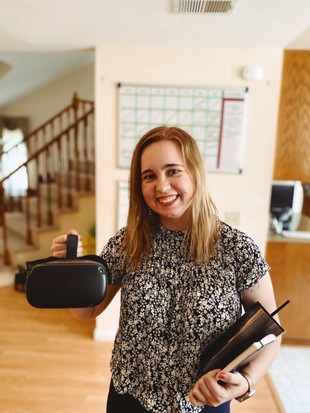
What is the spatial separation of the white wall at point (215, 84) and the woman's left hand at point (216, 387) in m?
1.40

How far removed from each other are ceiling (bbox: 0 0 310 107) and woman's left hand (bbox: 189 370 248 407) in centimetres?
136

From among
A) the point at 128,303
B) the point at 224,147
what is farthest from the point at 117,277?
the point at 224,147

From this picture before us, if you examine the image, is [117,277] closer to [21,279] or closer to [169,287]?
[169,287]

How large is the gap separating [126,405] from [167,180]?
603 millimetres

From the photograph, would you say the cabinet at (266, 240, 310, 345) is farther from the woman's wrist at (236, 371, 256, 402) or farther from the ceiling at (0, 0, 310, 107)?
the woman's wrist at (236, 371, 256, 402)

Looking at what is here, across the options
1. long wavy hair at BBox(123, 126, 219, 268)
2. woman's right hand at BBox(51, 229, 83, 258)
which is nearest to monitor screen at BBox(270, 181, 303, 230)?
long wavy hair at BBox(123, 126, 219, 268)

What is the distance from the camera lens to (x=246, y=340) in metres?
0.67

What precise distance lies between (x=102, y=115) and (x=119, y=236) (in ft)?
4.19

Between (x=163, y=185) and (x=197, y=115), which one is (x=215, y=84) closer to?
(x=197, y=115)

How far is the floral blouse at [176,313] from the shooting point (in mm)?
747

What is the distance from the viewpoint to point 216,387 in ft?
2.23

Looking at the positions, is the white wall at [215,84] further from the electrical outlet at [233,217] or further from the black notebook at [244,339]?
the black notebook at [244,339]

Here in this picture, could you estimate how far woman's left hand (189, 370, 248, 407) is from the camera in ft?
2.23

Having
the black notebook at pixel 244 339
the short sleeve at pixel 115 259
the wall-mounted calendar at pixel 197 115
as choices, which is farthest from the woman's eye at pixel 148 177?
the wall-mounted calendar at pixel 197 115
